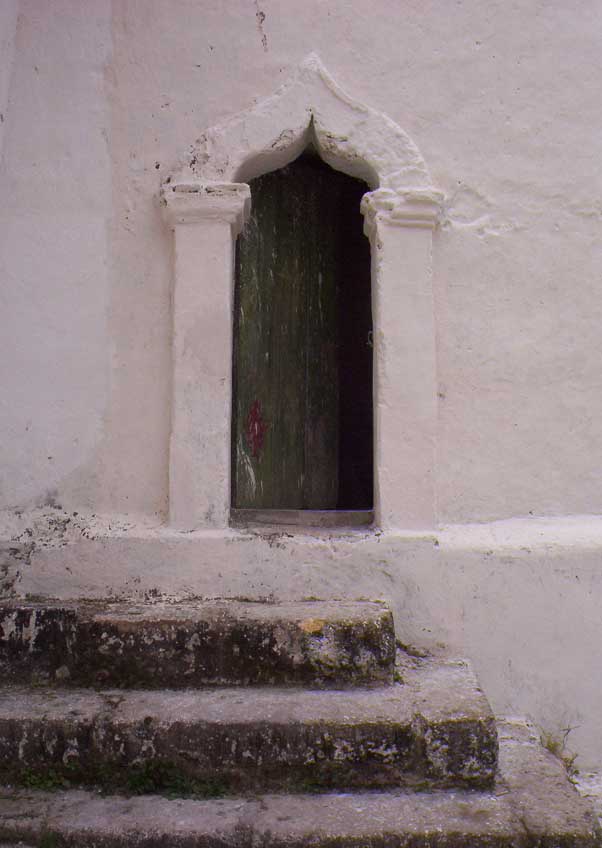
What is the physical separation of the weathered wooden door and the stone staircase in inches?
55.1

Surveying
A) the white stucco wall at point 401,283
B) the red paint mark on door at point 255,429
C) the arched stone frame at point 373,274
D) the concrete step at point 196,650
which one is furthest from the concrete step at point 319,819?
the red paint mark on door at point 255,429

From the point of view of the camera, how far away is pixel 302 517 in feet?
11.8

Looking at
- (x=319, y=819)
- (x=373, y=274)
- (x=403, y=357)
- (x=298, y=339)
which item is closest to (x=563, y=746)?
(x=319, y=819)

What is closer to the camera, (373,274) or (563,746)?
(563,746)

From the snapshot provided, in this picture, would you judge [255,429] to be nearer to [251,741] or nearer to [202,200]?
[202,200]

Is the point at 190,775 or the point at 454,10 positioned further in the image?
the point at 454,10

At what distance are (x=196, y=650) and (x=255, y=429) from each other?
1.64m

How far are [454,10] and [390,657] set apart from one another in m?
2.78

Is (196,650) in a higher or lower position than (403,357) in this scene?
lower

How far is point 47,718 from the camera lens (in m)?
2.08

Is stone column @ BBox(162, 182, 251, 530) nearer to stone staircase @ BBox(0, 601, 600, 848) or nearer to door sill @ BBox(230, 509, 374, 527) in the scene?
door sill @ BBox(230, 509, 374, 527)

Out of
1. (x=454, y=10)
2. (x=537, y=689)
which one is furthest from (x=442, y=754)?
(x=454, y=10)

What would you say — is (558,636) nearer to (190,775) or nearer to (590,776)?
(590,776)

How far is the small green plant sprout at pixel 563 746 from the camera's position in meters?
2.70
